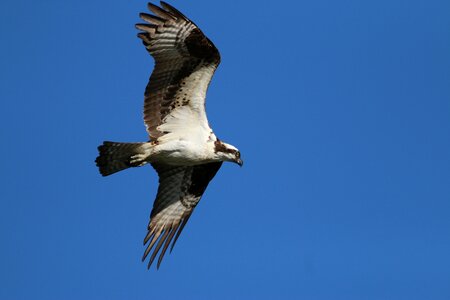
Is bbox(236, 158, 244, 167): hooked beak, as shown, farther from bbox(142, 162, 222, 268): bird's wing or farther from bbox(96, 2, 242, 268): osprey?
bbox(142, 162, 222, 268): bird's wing

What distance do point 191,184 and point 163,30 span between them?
2.59 m

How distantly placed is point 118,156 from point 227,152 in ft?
4.99

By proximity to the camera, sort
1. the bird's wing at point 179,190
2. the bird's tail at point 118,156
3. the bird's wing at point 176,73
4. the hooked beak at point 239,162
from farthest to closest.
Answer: the bird's wing at point 179,190, the hooked beak at point 239,162, the bird's tail at point 118,156, the bird's wing at point 176,73

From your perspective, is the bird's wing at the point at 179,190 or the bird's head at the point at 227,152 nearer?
the bird's head at the point at 227,152

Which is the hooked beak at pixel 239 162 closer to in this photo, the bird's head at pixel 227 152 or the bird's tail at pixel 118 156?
the bird's head at pixel 227 152

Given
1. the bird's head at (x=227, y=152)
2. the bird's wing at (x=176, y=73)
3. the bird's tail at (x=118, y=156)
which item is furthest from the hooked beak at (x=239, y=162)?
the bird's tail at (x=118, y=156)

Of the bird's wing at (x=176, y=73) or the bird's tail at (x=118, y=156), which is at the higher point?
the bird's wing at (x=176, y=73)

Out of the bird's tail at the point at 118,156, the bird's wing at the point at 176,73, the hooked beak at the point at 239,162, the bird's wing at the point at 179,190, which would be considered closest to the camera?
the bird's wing at the point at 176,73

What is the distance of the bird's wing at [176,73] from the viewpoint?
12.5 meters

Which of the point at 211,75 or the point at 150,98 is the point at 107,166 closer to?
the point at 150,98

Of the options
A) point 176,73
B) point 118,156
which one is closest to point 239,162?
point 176,73

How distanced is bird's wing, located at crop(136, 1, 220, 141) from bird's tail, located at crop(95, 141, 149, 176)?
12.2 inches

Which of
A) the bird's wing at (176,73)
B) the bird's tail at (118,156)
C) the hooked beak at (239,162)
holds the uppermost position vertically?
the bird's wing at (176,73)

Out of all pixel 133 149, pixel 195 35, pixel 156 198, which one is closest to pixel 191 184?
pixel 156 198
